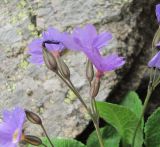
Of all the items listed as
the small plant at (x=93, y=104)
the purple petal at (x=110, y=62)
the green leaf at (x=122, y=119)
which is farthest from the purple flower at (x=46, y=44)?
the green leaf at (x=122, y=119)

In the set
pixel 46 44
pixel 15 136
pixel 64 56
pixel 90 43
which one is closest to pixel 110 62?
pixel 90 43

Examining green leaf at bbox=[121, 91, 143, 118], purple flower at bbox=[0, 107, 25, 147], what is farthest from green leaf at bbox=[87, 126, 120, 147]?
purple flower at bbox=[0, 107, 25, 147]

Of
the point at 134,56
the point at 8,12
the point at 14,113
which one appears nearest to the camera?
the point at 14,113

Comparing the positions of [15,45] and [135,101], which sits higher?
[15,45]

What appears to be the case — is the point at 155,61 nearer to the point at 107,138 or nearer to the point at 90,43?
the point at 90,43

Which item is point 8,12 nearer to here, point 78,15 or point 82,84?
point 78,15

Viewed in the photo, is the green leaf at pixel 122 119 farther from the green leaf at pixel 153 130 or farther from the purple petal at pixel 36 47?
the purple petal at pixel 36 47

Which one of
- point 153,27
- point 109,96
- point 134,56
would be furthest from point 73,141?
point 153,27
